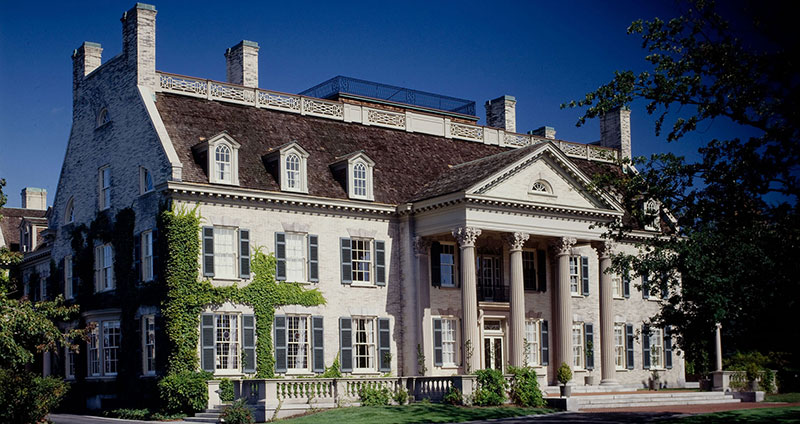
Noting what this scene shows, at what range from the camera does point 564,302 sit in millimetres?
43938

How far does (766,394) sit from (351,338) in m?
19.2

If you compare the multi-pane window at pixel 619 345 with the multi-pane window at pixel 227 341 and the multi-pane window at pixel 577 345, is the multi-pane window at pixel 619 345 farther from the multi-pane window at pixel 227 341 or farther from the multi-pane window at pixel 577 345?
the multi-pane window at pixel 227 341

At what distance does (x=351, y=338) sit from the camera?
4138cm

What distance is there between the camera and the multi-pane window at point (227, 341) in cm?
3784

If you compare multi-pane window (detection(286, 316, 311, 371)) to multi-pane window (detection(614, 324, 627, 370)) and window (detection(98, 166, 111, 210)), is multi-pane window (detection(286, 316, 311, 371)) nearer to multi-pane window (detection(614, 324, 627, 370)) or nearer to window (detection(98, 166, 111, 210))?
window (detection(98, 166, 111, 210))

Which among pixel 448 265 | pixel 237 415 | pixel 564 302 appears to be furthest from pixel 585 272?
pixel 237 415

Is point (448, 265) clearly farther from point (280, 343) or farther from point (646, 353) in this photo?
point (646, 353)

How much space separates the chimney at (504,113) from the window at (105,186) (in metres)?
21.4

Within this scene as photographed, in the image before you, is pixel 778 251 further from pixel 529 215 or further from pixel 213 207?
pixel 213 207

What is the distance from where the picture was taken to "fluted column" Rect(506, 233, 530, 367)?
137ft

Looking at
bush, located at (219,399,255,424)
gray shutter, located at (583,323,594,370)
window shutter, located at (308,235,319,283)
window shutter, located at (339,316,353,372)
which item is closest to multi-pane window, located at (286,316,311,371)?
window shutter, located at (339,316,353,372)

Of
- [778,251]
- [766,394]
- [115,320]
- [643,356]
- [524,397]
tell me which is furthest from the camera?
[643,356]

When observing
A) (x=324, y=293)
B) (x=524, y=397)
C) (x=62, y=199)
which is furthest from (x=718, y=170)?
(x=62, y=199)

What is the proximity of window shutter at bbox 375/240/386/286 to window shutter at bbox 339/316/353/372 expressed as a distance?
7.64 feet
